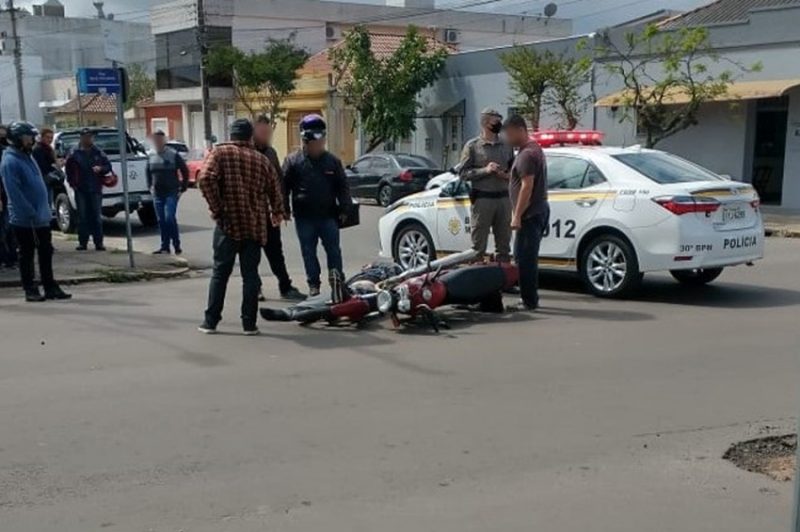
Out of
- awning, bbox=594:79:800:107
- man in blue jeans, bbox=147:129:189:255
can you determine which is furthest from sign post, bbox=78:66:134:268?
awning, bbox=594:79:800:107

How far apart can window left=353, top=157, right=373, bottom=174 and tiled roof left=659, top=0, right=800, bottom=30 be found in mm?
8958

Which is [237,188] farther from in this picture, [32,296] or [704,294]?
[704,294]

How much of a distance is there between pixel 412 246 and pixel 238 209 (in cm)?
407

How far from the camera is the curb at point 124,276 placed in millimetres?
11078

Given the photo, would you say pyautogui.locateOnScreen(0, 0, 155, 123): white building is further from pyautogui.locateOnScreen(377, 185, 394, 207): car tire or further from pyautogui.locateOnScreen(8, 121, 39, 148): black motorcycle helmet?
pyautogui.locateOnScreen(8, 121, 39, 148): black motorcycle helmet

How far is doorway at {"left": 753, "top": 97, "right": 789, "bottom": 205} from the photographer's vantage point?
23047 millimetres

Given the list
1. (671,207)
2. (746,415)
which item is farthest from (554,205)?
(746,415)

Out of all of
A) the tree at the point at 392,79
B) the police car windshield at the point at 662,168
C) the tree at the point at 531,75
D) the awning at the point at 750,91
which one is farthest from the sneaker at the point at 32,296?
the tree at the point at 392,79

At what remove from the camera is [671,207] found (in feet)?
30.5

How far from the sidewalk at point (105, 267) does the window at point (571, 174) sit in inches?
199

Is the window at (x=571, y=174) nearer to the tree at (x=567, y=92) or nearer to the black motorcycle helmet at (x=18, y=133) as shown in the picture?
the black motorcycle helmet at (x=18, y=133)

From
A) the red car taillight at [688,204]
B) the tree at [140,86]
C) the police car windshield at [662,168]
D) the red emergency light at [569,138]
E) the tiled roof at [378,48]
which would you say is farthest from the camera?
the tree at [140,86]

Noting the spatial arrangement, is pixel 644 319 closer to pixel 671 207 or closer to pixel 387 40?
pixel 671 207

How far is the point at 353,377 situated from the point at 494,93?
25.2m
